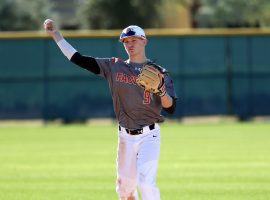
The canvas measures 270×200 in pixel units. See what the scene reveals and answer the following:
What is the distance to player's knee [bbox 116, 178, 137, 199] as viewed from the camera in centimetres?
780

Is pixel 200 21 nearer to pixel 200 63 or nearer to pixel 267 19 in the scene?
pixel 267 19

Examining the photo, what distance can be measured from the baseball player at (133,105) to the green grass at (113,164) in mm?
2140

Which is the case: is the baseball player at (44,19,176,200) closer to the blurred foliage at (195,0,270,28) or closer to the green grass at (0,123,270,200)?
the green grass at (0,123,270,200)

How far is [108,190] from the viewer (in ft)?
34.8

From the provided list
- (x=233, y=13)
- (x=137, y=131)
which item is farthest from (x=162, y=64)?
(x=233, y=13)

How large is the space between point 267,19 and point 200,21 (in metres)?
6.04

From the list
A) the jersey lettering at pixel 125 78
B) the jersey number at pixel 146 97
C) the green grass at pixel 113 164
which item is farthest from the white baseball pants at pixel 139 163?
the green grass at pixel 113 164

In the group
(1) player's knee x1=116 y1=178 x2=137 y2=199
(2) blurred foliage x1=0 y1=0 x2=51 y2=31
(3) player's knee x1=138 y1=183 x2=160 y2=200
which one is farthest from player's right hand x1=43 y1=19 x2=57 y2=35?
(2) blurred foliage x1=0 y1=0 x2=51 y2=31

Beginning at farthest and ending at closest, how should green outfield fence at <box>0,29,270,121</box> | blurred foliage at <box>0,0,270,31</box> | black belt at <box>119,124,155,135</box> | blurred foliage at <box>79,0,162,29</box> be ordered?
1. blurred foliage at <box>0,0,270,31</box>
2. blurred foliage at <box>79,0,162,29</box>
3. green outfield fence at <box>0,29,270,121</box>
4. black belt at <box>119,124,155,135</box>

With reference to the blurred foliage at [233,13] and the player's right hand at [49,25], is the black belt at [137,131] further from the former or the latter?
the blurred foliage at [233,13]

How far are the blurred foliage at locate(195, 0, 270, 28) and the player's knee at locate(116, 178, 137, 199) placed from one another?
1577 inches

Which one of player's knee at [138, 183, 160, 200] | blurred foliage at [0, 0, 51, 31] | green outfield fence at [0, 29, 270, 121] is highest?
blurred foliage at [0, 0, 51, 31]

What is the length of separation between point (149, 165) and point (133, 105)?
26.0 inches

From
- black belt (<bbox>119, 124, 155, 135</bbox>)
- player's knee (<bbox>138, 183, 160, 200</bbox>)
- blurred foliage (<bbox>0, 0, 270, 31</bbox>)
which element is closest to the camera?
player's knee (<bbox>138, 183, 160, 200</bbox>)
